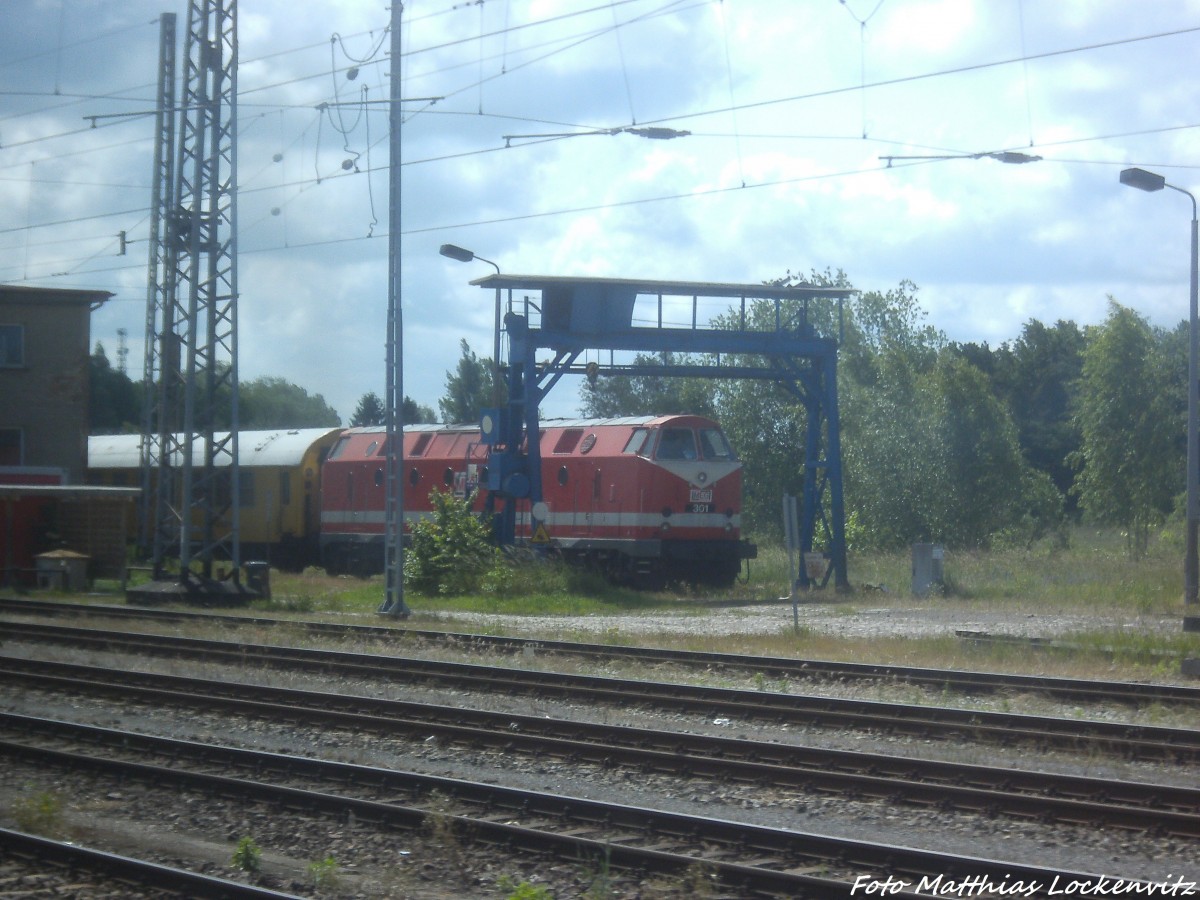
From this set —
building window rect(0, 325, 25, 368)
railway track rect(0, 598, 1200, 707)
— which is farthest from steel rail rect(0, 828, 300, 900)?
building window rect(0, 325, 25, 368)

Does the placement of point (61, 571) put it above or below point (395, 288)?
below

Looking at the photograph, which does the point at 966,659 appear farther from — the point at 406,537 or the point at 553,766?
the point at 406,537

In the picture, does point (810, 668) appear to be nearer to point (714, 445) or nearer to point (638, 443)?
point (638, 443)

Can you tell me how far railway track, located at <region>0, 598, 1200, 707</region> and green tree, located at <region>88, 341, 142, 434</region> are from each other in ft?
172

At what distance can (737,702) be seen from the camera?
1333 cm

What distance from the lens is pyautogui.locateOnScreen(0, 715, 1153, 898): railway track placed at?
6.98 meters

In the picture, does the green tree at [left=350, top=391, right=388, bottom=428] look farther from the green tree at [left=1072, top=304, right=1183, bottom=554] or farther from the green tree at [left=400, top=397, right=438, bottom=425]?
the green tree at [left=1072, top=304, right=1183, bottom=554]

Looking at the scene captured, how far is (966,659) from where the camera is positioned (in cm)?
1661

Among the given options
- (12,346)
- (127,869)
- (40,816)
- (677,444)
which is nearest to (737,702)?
(40,816)

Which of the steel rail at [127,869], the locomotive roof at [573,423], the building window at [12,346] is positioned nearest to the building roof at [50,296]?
the building window at [12,346]

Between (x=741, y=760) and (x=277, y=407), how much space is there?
240ft

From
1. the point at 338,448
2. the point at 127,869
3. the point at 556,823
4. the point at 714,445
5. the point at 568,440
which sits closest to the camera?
the point at 127,869

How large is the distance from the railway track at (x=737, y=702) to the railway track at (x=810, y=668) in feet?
5.92

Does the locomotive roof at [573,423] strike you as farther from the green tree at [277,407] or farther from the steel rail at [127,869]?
the green tree at [277,407]
